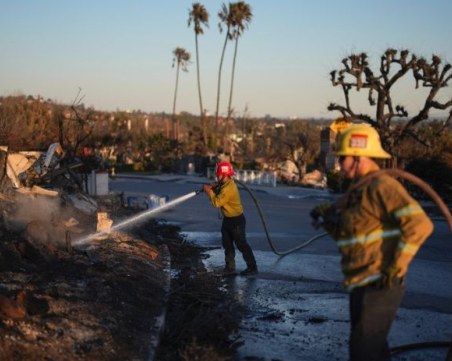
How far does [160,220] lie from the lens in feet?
57.3

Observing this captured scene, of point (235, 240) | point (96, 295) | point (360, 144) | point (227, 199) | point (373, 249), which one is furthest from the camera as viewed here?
point (235, 240)

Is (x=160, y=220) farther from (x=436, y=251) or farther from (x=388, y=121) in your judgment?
(x=388, y=121)

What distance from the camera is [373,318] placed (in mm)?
4293

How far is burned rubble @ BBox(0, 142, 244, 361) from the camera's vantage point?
5.26 metres

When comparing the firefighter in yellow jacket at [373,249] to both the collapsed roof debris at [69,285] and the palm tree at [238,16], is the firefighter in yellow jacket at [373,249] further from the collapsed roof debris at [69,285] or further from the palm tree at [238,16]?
the palm tree at [238,16]

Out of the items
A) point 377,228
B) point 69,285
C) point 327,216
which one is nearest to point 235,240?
point 69,285

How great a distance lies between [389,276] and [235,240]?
238 inches

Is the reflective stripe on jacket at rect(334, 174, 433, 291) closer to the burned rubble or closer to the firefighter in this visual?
the burned rubble

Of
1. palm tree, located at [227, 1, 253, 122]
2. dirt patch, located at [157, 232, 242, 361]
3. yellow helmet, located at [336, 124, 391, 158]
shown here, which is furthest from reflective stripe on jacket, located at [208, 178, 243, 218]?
palm tree, located at [227, 1, 253, 122]

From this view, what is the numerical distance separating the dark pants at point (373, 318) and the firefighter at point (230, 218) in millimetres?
5697

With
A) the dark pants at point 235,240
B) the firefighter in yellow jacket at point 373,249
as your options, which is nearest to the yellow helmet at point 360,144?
the firefighter in yellow jacket at point 373,249

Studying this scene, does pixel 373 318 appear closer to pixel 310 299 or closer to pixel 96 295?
pixel 96 295

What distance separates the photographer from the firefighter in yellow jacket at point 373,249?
4.17 m

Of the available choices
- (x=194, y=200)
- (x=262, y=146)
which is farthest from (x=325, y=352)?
(x=262, y=146)
